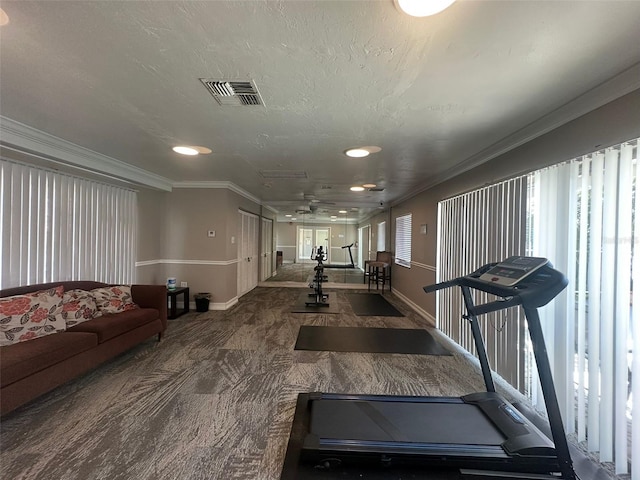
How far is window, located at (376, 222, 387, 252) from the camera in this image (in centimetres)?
805

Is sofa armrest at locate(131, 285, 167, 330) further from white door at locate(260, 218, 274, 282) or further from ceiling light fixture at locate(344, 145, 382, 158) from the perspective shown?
white door at locate(260, 218, 274, 282)

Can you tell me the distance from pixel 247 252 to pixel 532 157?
568cm

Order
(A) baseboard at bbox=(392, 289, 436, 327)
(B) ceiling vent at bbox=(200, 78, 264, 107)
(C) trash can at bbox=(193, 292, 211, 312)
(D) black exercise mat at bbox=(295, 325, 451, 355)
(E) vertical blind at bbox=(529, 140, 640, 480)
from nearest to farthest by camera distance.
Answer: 1. (E) vertical blind at bbox=(529, 140, 640, 480)
2. (B) ceiling vent at bbox=(200, 78, 264, 107)
3. (D) black exercise mat at bbox=(295, 325, 451, 355)
4. (A) baseboard at bbox=(392, 289, 436, 327)
5. (C) trash can at bbox=(193, 292, 211, 312)

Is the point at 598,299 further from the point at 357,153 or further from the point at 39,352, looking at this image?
the point at 39,352

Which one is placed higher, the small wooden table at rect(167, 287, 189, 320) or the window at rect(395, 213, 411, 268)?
the window at rect(395, 213, 411, 268)

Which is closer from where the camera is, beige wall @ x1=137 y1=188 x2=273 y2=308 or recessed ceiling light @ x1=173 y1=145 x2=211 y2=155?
recessed ceiling light @ x1=173 y1=145 x2=211 y2=155

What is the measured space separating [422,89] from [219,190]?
164 inches

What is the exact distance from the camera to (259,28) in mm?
1264

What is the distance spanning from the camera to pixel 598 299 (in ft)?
5.78

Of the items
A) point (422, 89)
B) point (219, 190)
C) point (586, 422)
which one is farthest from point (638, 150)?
point (219, 190)

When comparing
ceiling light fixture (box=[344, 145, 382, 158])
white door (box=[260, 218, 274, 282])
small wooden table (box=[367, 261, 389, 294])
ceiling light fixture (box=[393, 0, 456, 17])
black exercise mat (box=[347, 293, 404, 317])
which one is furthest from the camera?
white door (box=[260, 218, 274, 282])

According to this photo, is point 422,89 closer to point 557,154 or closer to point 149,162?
point 557,154

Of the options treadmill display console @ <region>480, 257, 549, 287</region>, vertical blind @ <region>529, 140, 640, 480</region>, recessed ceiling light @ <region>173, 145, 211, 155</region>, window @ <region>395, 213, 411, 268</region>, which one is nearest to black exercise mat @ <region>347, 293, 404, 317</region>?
window @ <region>395, 213, 411, 268</region>

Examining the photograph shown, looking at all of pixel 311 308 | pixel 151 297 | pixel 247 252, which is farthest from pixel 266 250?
pixel 151 297
